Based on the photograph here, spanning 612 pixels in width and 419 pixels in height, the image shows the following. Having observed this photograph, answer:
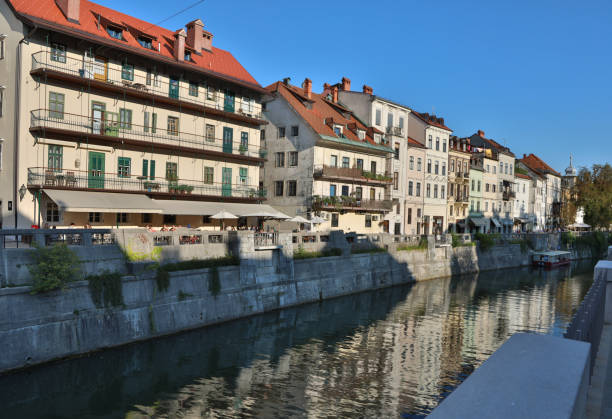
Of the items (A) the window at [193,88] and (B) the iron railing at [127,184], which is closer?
(B) the iron railing at [127,184]

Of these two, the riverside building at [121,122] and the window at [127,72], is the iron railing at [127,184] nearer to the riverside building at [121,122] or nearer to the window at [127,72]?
the riverside building at [121,122]

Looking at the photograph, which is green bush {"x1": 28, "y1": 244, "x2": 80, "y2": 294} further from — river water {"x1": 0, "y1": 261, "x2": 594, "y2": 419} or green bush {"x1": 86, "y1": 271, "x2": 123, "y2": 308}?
river water {"x1": 0, "y1": 261, "x2": 594, "y2": 419}

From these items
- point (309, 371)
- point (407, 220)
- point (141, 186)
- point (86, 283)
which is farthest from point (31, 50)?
Result: point (407, 220)

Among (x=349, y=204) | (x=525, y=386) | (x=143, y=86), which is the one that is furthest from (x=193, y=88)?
(x=525, y=386)

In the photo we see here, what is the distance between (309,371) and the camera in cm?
1895

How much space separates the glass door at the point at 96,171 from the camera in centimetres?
3151

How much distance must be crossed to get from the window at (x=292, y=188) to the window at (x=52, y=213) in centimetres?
2323

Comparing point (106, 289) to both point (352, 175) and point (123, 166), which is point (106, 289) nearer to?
point (123, 166)

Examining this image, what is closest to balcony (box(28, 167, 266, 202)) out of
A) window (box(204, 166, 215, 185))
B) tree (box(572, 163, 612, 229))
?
window (box(204, 166, 215, 185))

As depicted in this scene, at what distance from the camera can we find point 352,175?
5025cm

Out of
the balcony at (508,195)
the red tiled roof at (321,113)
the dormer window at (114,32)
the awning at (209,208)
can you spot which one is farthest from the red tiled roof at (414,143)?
the dormer window at (114,32)

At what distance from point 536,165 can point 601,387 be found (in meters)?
104

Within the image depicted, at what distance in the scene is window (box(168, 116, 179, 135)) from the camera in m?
36.6

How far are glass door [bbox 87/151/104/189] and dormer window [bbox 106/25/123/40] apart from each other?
8.46 meters
